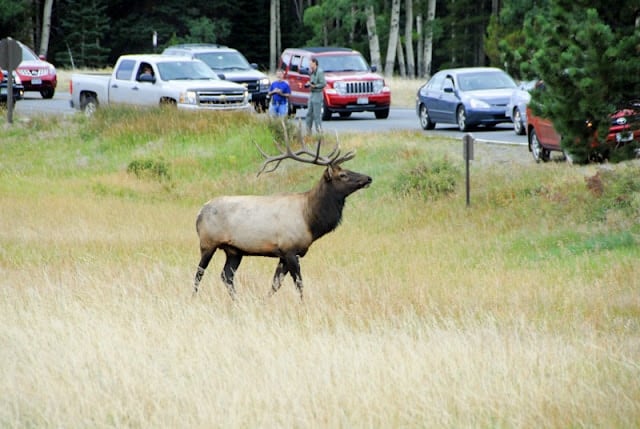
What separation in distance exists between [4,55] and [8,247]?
698 inches

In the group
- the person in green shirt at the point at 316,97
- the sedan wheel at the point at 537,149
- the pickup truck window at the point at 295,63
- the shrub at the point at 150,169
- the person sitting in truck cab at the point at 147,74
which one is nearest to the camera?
the sedan wheel at the point at 537,149

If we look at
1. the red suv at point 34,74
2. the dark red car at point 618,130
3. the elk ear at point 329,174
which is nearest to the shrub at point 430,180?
the dark red car at point 618,130

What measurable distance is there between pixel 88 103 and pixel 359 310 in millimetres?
24954

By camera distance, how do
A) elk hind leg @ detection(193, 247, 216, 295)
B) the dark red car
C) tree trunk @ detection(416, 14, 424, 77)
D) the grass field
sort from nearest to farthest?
the grass field < elk hind leg @ detection(193, 247, 216, 295) < the dark red car < tree trunk @ detection(416, 14, 424, 77)

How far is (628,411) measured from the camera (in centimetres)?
823

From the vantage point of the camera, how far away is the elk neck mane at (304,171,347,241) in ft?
42.2

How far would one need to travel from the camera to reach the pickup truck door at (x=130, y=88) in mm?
33812

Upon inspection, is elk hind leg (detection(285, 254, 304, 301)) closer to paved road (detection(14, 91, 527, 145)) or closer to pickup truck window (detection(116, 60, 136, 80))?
paved road (detection(14, 91, 527, 145))

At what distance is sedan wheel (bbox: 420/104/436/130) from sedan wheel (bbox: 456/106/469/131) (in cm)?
114

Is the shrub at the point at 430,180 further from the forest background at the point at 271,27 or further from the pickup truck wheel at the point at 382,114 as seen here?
the forest background at the point at 271,27

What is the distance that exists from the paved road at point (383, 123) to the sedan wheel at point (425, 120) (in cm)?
25

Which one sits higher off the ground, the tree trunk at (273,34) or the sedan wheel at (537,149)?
the tree trunk at (273,34)

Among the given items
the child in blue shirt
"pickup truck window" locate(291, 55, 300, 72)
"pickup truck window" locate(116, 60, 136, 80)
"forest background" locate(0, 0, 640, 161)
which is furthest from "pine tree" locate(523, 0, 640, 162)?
"forest background" locate(0, 0, 640, 161)

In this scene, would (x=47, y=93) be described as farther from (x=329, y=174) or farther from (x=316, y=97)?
(x=329, y=174)
